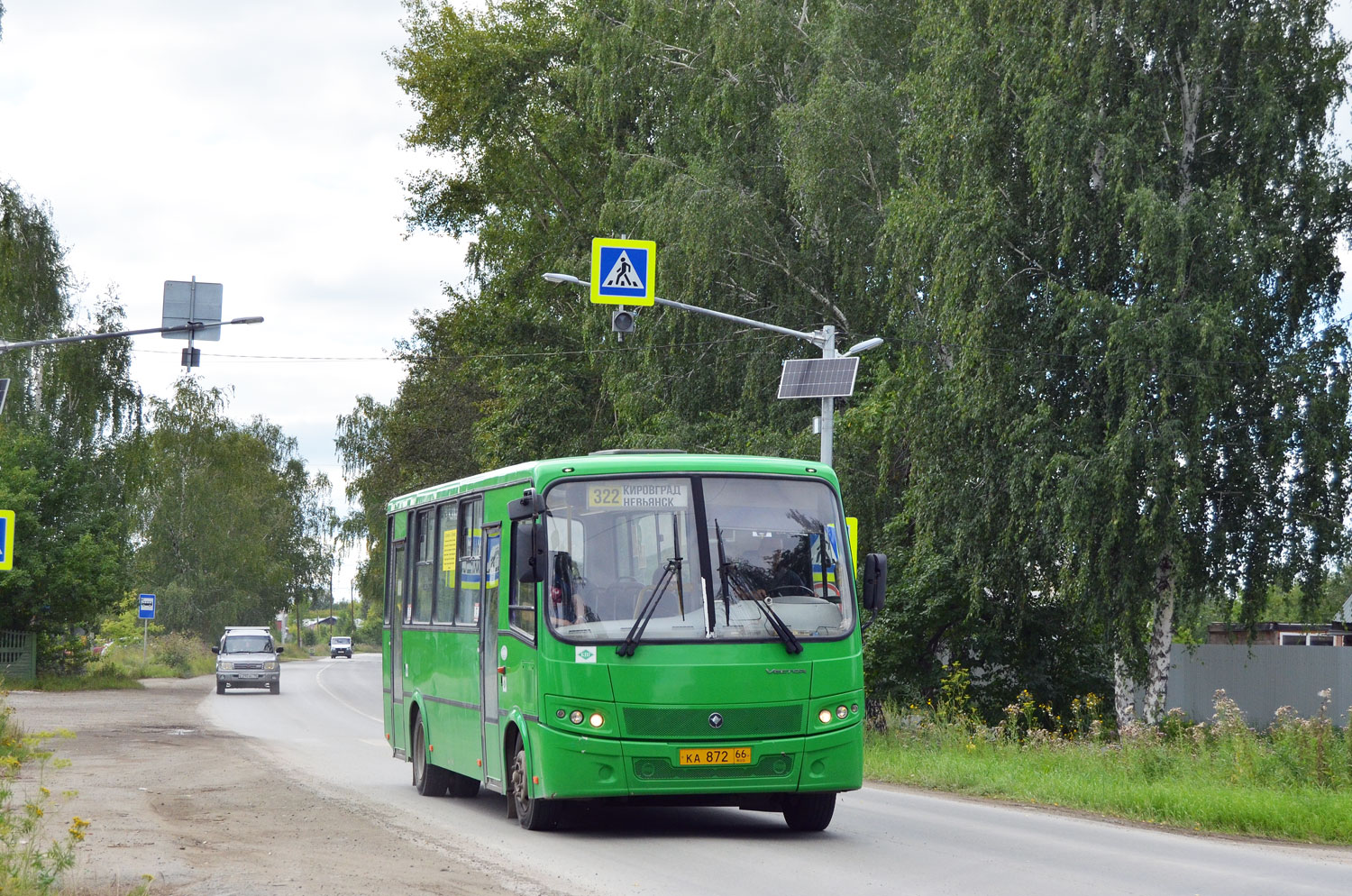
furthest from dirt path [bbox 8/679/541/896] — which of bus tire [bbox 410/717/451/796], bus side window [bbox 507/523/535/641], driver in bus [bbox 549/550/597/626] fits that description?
driver in bus [bbox 549/550/597/626]

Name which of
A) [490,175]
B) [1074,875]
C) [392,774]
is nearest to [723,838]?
[1074,875]

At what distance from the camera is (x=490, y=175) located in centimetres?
4769

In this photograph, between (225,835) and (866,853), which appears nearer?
(866,853)

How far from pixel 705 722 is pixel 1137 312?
16.3m

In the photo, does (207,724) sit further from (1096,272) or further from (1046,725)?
(1096,272)

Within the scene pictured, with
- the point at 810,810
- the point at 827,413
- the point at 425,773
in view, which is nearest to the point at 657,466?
the point at 810,810

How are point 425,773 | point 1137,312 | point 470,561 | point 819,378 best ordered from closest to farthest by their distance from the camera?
point 470,561 → point 425,773 → point 819,378 → point 1137,312

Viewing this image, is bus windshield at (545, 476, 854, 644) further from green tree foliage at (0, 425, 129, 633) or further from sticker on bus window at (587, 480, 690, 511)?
green tree foliage at (0, 425, 129, 633)

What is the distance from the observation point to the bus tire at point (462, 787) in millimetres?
16766

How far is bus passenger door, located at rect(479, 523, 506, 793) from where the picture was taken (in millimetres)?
13852

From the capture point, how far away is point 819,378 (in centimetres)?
2472

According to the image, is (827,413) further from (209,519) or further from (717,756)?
(209,519)

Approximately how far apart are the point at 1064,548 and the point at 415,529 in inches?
534

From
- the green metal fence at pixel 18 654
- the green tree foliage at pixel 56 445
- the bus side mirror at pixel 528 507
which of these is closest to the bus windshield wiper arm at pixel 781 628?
the bus side mirror at pixel 528 507
